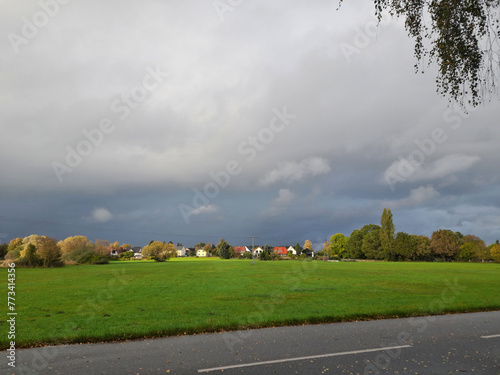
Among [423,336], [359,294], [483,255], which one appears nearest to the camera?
[423,336]

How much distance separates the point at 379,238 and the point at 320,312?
4582 inches

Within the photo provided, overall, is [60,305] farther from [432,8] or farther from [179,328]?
[432,8]

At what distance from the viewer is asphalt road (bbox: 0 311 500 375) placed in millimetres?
7375

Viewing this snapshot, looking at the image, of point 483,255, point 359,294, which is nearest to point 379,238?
point 483,255

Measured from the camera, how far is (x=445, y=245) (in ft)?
380

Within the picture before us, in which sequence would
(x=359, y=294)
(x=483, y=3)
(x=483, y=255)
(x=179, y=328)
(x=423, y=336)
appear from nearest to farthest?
(x=483, y=3) < (x=423, y=336) < (x=179, y=328) < (x=359, y=294) < (x=483, y=255)

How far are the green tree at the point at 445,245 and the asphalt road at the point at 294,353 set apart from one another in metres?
122

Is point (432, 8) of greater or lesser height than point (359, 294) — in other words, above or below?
above

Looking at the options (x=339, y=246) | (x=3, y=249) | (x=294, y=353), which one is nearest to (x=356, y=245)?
(x=339, y=246)

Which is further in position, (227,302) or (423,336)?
(227,302)

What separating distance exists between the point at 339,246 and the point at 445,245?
47.6 meters

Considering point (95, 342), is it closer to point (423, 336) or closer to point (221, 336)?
point (221, 336)

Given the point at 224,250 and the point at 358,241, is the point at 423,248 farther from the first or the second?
the point at 224,250

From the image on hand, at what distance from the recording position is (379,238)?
12075cm
